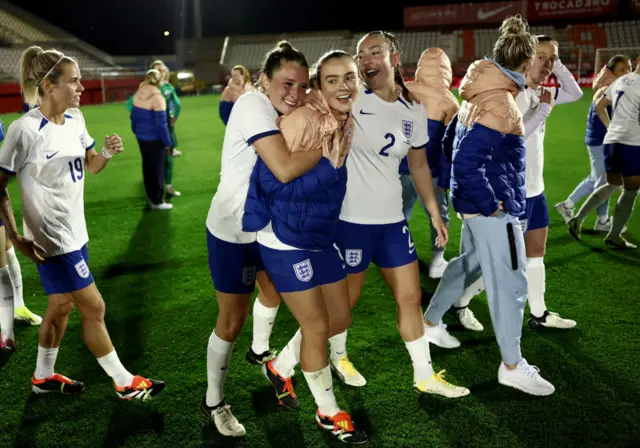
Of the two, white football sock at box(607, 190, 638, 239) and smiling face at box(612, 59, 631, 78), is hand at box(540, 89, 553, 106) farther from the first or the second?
smiling face at box(612, 59, 631, 78)

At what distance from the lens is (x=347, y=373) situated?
11.0ft

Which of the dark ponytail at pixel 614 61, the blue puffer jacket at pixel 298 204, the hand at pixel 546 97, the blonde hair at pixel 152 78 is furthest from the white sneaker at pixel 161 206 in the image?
the dark ponytail at pixel 614 61

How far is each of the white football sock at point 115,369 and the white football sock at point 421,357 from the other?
5.13ft

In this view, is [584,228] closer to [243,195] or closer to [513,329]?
[513,329]

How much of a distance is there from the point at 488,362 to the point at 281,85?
7.26ft

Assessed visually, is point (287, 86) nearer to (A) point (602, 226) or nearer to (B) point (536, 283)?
(B) point (536, 283)

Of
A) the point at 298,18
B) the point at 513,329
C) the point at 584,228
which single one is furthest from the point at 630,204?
the point at 298,18

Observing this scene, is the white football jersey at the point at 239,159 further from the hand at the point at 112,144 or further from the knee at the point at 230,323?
the hand at the point at 112,144

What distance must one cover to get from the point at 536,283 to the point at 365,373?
1.43 metres

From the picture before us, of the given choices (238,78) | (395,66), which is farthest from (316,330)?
(238,78)

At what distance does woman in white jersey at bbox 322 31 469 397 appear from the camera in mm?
2957

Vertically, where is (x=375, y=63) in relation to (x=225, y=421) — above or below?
above

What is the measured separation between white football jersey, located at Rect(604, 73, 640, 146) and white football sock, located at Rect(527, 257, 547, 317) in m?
2.26

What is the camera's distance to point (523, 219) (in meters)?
3.47
